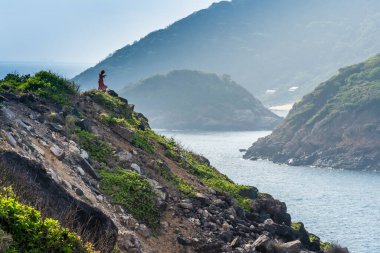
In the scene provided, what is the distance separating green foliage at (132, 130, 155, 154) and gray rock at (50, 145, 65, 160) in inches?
205

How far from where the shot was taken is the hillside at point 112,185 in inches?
579

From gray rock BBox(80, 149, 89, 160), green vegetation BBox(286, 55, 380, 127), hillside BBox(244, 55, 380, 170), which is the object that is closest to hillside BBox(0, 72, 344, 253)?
gray rock BBox(80, 149, 89, 160)

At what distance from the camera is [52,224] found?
1037 centimetres

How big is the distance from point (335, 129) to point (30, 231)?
14426 centimetres

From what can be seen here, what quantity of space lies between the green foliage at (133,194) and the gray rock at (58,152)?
1.66m

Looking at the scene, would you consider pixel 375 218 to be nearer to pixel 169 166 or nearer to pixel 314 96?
pixel 169 166

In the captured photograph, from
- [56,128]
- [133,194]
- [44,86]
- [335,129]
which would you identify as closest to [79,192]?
[133,194]

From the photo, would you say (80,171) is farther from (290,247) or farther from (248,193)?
(248,193)

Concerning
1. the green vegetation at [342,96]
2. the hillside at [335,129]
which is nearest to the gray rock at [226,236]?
the hillside at [335,129]

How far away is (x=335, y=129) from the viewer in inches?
5812

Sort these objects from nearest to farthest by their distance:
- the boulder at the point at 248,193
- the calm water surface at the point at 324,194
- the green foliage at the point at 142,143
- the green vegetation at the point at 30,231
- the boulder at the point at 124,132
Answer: the green vegetation at the point at 30,231 < the green foliage at the point at 142,143 < the boulder at the point at 124,132 < the boulder at the point at 248,193 < the calm water surface at the point at 324,194

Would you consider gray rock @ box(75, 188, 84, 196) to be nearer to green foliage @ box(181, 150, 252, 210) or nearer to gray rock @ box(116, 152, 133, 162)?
gray rock @ box(116, 152, 133, 162)

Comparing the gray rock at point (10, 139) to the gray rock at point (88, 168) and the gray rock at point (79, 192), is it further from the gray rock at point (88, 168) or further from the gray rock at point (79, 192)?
the gray rock at point (88, 168)

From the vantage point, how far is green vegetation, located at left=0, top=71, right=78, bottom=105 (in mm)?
22094
